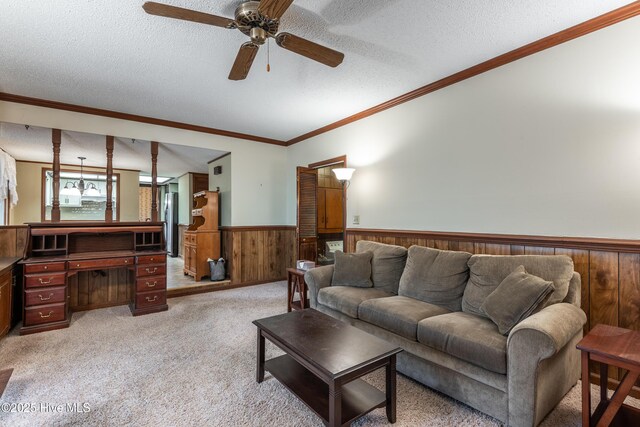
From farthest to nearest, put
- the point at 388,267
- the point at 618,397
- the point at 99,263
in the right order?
the point at 99,263 → the point at 388,267 → the point at 618,397

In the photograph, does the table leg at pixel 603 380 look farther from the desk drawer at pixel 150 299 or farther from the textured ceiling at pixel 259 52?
the desk drawer at pixel 150 299

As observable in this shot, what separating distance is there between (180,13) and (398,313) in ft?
7.93

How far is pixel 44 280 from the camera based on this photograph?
3232 millimetres

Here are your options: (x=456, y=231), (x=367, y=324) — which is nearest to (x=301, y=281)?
(x=367, y=324)

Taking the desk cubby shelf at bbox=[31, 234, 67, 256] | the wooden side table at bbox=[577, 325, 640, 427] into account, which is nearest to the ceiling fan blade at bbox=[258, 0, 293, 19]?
the wooden side table at bbox=[577, 325, 640, 427]

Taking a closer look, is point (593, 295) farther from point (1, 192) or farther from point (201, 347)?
point (1, 192)

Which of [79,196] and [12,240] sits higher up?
[79,196]

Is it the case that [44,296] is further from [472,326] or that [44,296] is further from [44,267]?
[472,326]

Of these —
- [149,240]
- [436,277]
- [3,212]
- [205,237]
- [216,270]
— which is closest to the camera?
[436,277]

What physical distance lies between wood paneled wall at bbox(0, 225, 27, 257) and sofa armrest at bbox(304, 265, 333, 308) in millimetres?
3409

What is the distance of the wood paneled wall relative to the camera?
11.7ft

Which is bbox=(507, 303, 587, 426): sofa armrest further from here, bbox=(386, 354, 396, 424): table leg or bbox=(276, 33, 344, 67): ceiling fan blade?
bbox=(276, 33, 344, 67): ceiling fan blade

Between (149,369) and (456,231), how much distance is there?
295 cm

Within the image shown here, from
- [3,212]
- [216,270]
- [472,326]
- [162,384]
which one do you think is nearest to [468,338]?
[472,326]
